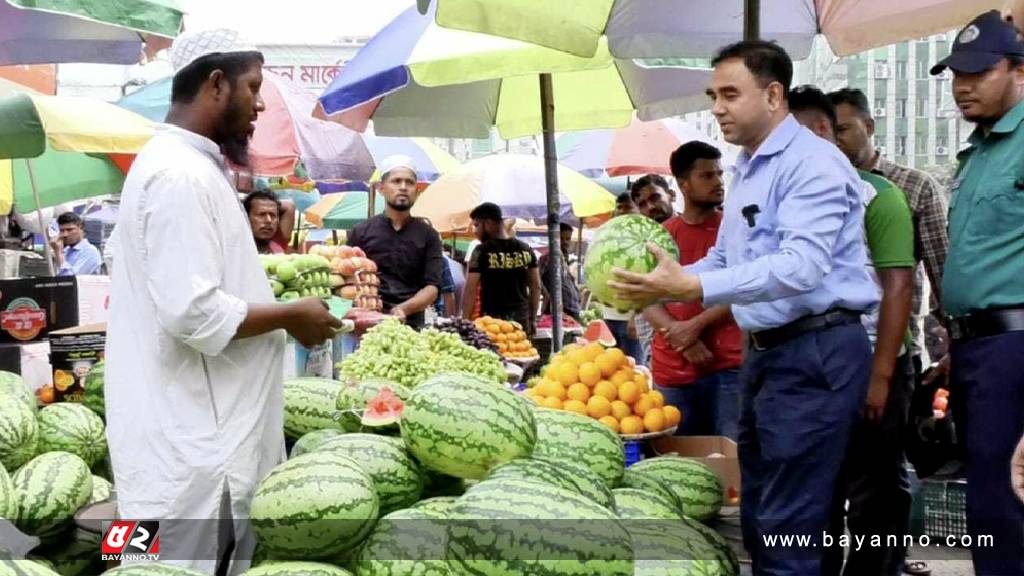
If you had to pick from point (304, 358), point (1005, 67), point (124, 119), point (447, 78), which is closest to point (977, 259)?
point (1005, 67)

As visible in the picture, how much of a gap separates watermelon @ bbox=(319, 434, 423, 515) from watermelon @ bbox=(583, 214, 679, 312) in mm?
1007

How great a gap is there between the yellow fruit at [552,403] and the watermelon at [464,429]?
149cm

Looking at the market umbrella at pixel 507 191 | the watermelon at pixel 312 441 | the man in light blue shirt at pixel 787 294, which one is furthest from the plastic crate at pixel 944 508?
the market umbrella at pixel 507 191

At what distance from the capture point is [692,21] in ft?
17.1

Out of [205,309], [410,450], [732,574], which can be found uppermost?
[205,309]

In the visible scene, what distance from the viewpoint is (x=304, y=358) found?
17.1 ft

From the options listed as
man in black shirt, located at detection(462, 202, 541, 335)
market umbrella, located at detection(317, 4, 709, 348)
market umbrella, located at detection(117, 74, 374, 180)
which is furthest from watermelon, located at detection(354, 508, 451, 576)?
man in black shirt, located at detection(462, 202, 541, 335)

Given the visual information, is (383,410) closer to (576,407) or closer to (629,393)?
(576,407)

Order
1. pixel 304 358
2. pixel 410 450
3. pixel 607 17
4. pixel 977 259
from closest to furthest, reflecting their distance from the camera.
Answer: pixel 410 450
pixel 977 259
pixel 607 17
pixel 304 358

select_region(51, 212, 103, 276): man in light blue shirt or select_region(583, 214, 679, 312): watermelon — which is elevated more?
select_region(583, 214, 679, 312): watermelon

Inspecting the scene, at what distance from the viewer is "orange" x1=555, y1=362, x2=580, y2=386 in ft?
13.8

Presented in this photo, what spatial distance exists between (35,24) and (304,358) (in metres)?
2.46

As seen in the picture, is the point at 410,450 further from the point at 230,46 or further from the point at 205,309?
the point at 230,46

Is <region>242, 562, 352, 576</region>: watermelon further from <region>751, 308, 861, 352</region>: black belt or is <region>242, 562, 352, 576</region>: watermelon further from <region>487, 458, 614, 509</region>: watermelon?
<region>751, 308, 861, 352</region>: black belt
